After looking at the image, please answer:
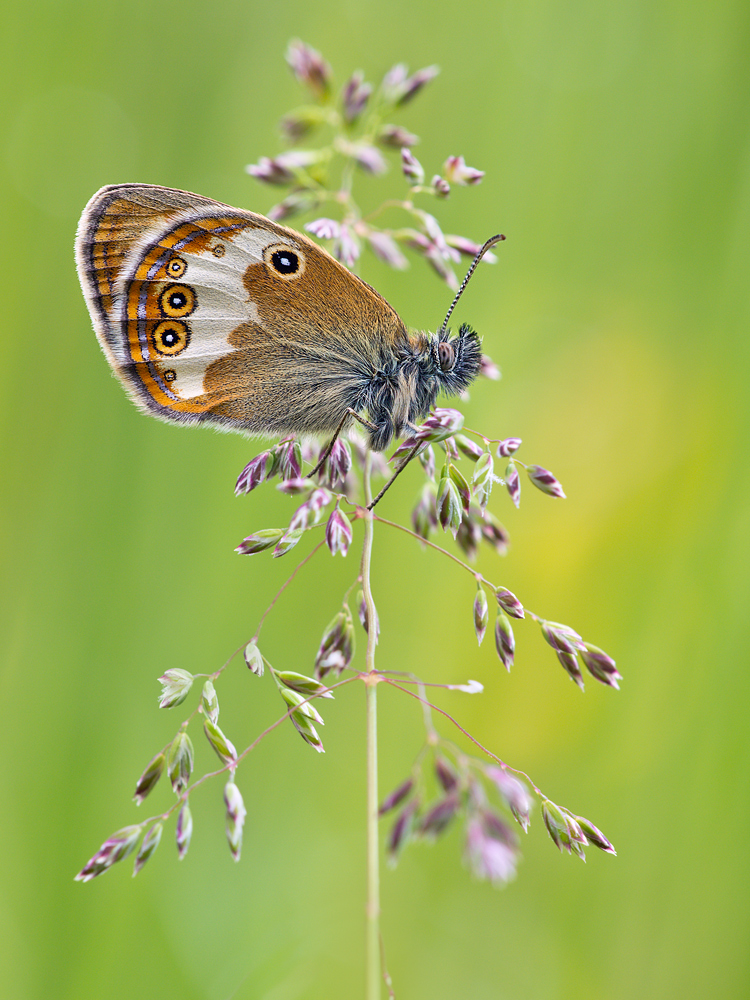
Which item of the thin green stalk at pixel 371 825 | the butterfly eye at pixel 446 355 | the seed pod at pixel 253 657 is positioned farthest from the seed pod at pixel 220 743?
the butterfly eye at pixel 446 355

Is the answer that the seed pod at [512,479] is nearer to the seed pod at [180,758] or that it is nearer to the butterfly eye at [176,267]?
the seed pod at [180,758]

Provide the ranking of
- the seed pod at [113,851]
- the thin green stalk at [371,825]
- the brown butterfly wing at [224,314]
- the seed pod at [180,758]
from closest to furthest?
the thin green stalk at [371,825]
the seed pod at [113,851]
the seed pod at [180,758]
the brown butterfly wing at [224,314]

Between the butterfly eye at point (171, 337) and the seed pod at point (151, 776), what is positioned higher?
the butterfly eye at point (171, 337)

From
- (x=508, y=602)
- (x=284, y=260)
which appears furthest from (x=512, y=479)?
(x=284, y=260)

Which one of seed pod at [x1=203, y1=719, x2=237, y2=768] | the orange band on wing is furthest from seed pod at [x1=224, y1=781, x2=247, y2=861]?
the orange band on wing

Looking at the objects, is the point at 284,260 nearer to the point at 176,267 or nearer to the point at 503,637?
the point at 176,267

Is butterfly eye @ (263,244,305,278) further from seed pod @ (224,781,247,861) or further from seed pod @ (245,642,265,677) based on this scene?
seed pod @ (224,781,247,861)

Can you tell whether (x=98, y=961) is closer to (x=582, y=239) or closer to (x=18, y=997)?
(x=18, y=997)
